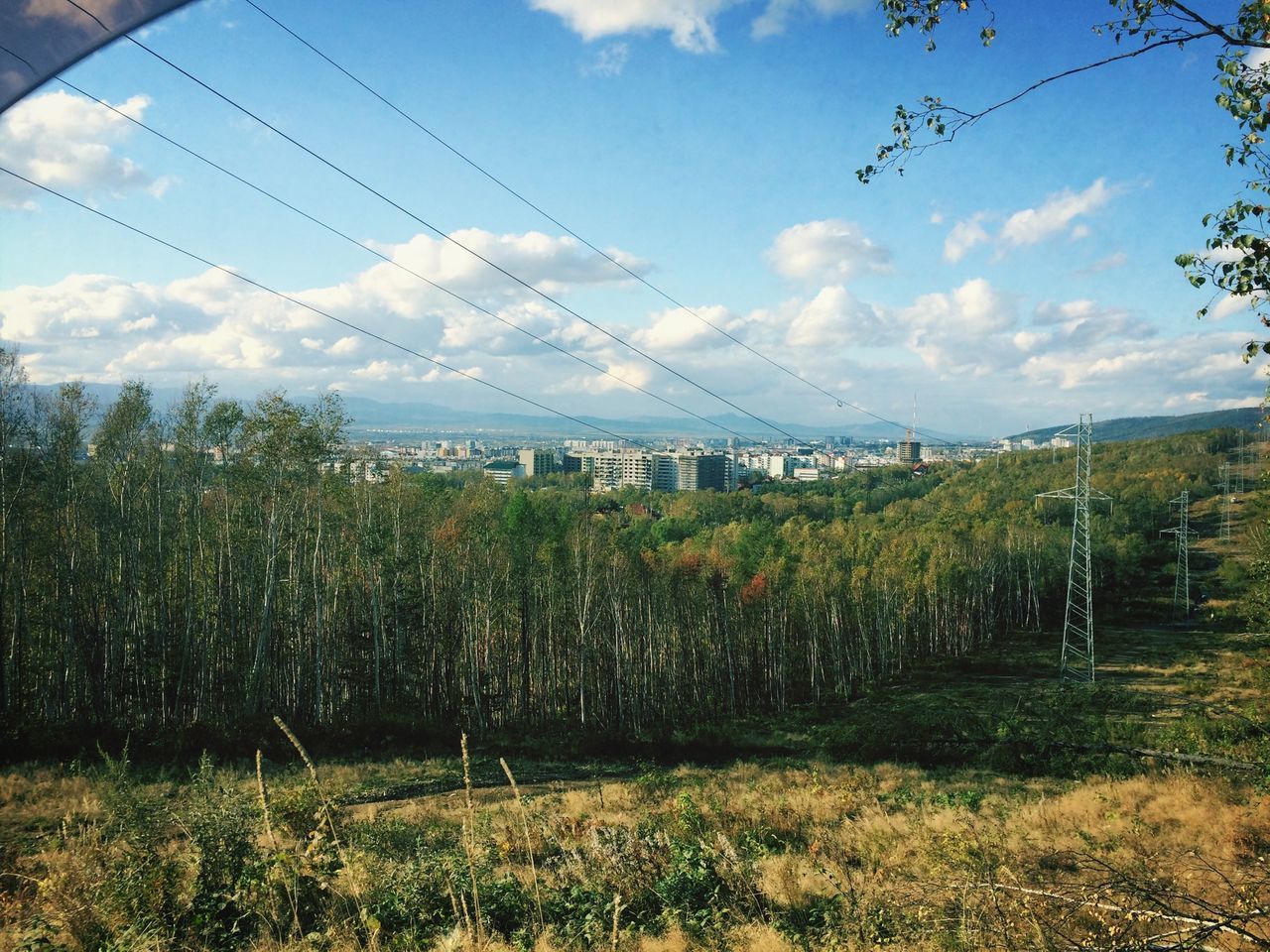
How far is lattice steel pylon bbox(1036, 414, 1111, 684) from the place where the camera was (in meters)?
21.7

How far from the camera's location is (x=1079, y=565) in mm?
36406

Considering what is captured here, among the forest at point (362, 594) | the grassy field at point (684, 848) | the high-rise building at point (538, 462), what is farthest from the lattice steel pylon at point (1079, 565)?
the high-rise building at point (538, 462)

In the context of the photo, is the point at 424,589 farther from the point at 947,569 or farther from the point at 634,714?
the point at 947,569

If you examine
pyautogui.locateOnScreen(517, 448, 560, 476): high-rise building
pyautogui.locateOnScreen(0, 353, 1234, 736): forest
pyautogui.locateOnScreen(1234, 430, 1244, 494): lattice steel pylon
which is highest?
pyautogui.locateOnScreen(517, 448, 560, 476): high-rise building

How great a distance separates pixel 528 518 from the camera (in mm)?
28375

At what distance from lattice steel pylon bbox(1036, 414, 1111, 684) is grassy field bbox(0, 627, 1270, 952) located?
4.17 m

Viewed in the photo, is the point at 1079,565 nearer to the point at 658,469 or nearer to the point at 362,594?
the point at 362,594

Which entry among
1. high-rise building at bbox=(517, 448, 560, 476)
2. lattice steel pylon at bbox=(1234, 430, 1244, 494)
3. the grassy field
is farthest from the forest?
lattice steel pylon at bbox=(1234, 430, 1244, 494)

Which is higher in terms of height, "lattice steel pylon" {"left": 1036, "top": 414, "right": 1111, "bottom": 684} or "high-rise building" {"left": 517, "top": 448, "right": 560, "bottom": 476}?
"high-rise building" {"left": 517, "top": 448, "right": 560, "bottom": 476}

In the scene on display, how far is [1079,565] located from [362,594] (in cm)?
3710

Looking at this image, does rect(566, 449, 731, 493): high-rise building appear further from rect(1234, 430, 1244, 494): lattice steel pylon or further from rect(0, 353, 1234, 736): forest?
rect(1234, 430, 1244, 494): lattice steel pylon

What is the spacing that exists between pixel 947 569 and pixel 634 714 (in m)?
26.5

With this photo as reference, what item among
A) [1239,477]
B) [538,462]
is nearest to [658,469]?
[538,462]

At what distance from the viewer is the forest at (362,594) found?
1767 centimetres
